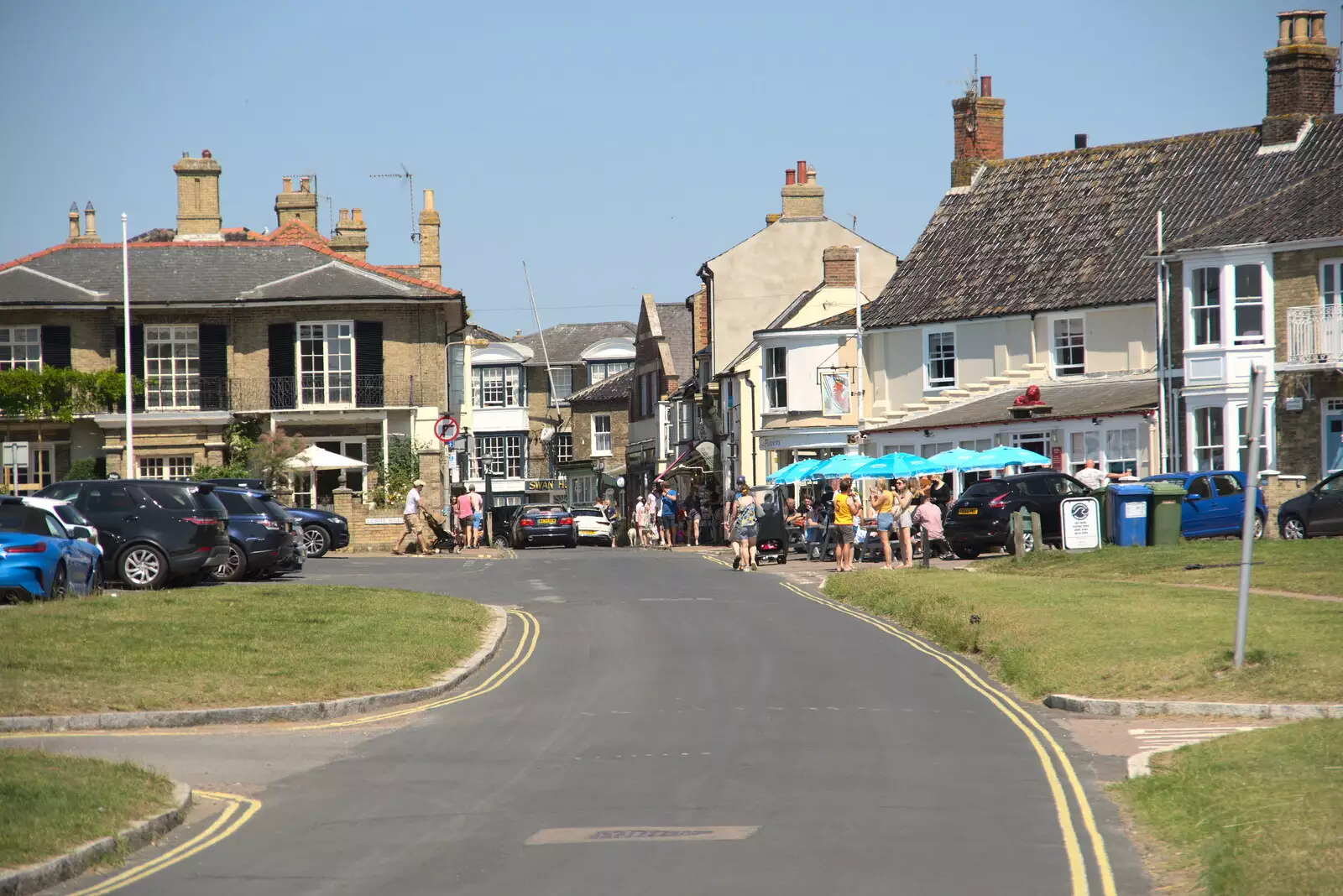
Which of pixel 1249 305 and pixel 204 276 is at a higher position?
pixel 204 276

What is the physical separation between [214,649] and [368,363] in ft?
106

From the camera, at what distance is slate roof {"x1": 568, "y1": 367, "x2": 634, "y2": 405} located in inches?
3226

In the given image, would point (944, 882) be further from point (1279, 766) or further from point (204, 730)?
point (204, 730)

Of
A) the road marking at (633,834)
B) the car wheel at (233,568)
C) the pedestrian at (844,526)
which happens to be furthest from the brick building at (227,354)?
the road marking at (633,834)

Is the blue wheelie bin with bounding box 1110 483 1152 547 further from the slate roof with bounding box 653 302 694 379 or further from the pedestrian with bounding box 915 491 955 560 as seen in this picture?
the slate roof with bounding box 653 302 694 379

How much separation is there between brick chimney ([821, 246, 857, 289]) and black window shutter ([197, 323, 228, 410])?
770 inches

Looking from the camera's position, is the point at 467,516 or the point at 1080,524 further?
the point at 467,516

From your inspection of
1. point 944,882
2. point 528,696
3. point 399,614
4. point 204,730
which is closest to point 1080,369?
point 399,614

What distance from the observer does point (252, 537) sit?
28484 millimetres

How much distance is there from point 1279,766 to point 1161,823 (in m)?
1.58

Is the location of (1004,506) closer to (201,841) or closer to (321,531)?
(321,531)

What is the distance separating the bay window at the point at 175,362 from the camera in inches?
1938

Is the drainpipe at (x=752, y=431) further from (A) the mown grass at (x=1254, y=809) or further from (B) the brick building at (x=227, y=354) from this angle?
(A) the mown grass at (x=1254, y=809)

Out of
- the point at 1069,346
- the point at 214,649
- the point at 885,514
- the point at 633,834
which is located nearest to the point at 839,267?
the point at 1069,346
